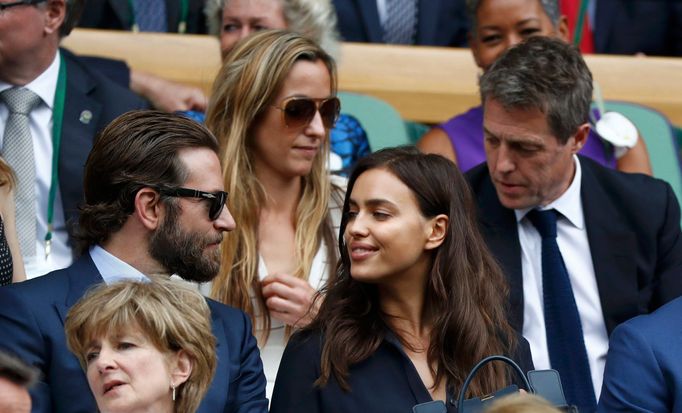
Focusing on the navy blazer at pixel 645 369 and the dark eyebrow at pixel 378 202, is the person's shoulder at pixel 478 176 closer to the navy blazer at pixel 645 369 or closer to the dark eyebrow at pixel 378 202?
the dark eyebrow at pixel 378 202

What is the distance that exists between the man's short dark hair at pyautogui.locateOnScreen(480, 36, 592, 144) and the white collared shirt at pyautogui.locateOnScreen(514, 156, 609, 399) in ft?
0.62

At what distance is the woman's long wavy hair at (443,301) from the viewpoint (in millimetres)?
3389

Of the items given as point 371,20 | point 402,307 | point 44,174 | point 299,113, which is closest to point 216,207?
point 402,307

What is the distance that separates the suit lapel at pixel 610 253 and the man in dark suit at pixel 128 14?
2.13m

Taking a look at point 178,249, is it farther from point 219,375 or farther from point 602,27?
point 602,27

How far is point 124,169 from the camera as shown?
3473 millimetres

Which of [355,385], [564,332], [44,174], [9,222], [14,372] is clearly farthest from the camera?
[44,174]

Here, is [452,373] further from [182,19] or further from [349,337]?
[182,19]

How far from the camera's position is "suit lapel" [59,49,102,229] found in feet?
13.7

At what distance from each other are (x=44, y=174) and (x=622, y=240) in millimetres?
1665

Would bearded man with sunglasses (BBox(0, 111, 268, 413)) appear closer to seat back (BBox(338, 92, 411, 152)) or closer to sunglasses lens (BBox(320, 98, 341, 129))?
sunglasses lens (BBox(320, 98, 341, 129))

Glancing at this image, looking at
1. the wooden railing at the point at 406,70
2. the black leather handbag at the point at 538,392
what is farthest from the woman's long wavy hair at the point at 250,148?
the wooden railing at the point at 406,70

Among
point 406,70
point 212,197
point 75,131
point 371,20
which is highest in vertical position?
point 212,197

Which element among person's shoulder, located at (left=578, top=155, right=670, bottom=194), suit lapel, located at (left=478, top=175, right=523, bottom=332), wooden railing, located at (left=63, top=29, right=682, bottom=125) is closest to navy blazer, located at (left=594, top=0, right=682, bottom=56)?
wooden railing, located at (left=63, top=29, right=682, bottom=125)
